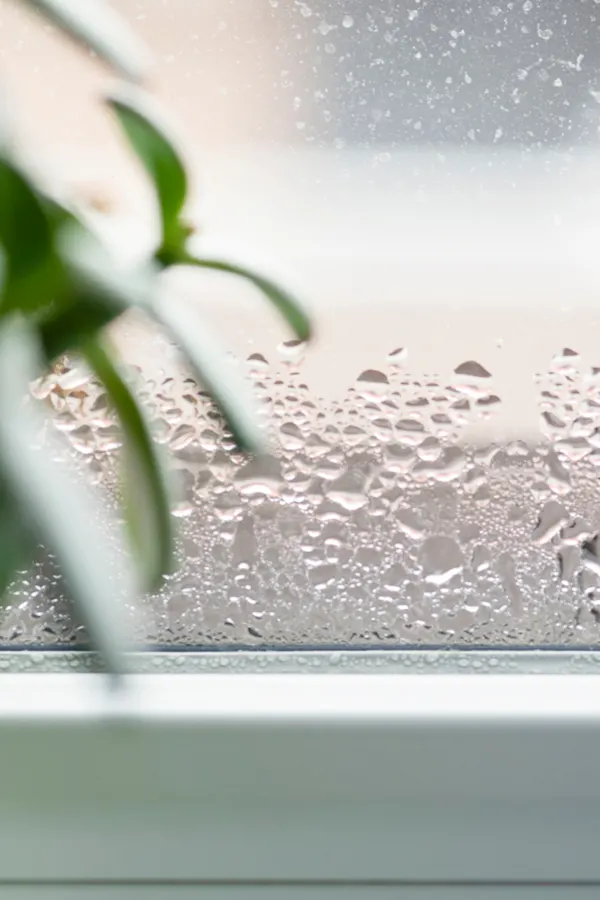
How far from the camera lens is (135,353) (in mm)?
541

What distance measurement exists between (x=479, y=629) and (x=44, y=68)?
42 cm

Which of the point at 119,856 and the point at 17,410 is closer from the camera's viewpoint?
the point at 17,410

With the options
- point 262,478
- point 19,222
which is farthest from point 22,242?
point 262,478

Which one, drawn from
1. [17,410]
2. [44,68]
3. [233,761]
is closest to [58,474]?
[17,410]

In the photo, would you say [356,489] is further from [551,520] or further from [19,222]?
[19,222]

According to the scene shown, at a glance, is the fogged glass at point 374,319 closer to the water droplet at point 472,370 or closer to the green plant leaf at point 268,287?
the water droplet at point 472,370

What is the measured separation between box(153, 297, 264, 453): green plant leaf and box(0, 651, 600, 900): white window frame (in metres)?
0.23

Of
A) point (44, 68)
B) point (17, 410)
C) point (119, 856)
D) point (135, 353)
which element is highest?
point (44, 68)

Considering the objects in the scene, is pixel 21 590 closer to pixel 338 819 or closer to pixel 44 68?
pixel 338 819

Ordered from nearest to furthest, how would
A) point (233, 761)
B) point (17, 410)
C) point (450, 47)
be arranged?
1. point (17, 410)
2. point (233, 761)
3. point (450, 47)

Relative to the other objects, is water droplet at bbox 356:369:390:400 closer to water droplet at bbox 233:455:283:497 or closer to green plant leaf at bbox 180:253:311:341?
water droplet at bbox 233:455:283:497

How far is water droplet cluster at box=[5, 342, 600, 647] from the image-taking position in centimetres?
53

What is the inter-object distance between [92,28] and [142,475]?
141mm

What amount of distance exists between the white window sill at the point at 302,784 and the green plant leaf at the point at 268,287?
21 cm
